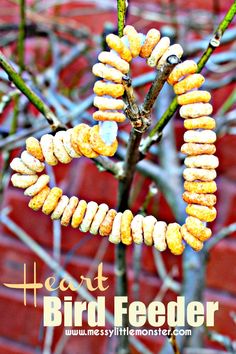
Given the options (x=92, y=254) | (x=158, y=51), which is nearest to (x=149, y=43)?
(x=158, y=51)

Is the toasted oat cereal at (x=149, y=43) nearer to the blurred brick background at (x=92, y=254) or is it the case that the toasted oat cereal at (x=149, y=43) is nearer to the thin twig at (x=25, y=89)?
the thin twig at (x=25, y=89)

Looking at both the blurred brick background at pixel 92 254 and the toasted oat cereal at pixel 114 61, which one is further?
the blurred brick background at pixel 92 254

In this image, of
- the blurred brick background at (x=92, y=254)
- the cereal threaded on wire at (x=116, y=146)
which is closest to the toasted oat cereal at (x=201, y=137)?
the cereal threaded on wire at (x=116, y=146)

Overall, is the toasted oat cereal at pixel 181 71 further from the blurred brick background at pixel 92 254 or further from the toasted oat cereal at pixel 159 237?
the blurred brick background at pixel 92 254

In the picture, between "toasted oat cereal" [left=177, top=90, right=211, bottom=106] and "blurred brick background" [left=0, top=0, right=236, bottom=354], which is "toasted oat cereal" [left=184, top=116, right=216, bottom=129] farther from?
"blurred brick background" [left=0, top=0, right=236, bottom=354]

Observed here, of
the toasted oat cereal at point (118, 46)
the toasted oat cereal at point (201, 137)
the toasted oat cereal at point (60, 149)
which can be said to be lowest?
the toasted oat cereal at point (60, 149)

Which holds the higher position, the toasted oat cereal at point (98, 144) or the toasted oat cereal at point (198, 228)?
the toasted oat cereal at point (98, 144)

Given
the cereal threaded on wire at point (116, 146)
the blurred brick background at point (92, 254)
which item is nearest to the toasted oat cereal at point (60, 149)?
the cereal threaded on wire at point (116, 146)

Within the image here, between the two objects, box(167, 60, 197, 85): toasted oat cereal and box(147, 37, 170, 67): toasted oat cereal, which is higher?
box(147, 37, 170, 67): toasted oat cereal

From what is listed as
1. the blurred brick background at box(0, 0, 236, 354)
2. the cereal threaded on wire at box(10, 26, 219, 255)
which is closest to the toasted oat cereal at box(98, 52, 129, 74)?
the cereal threaded on wire at box(10, 26, 219, 255)
